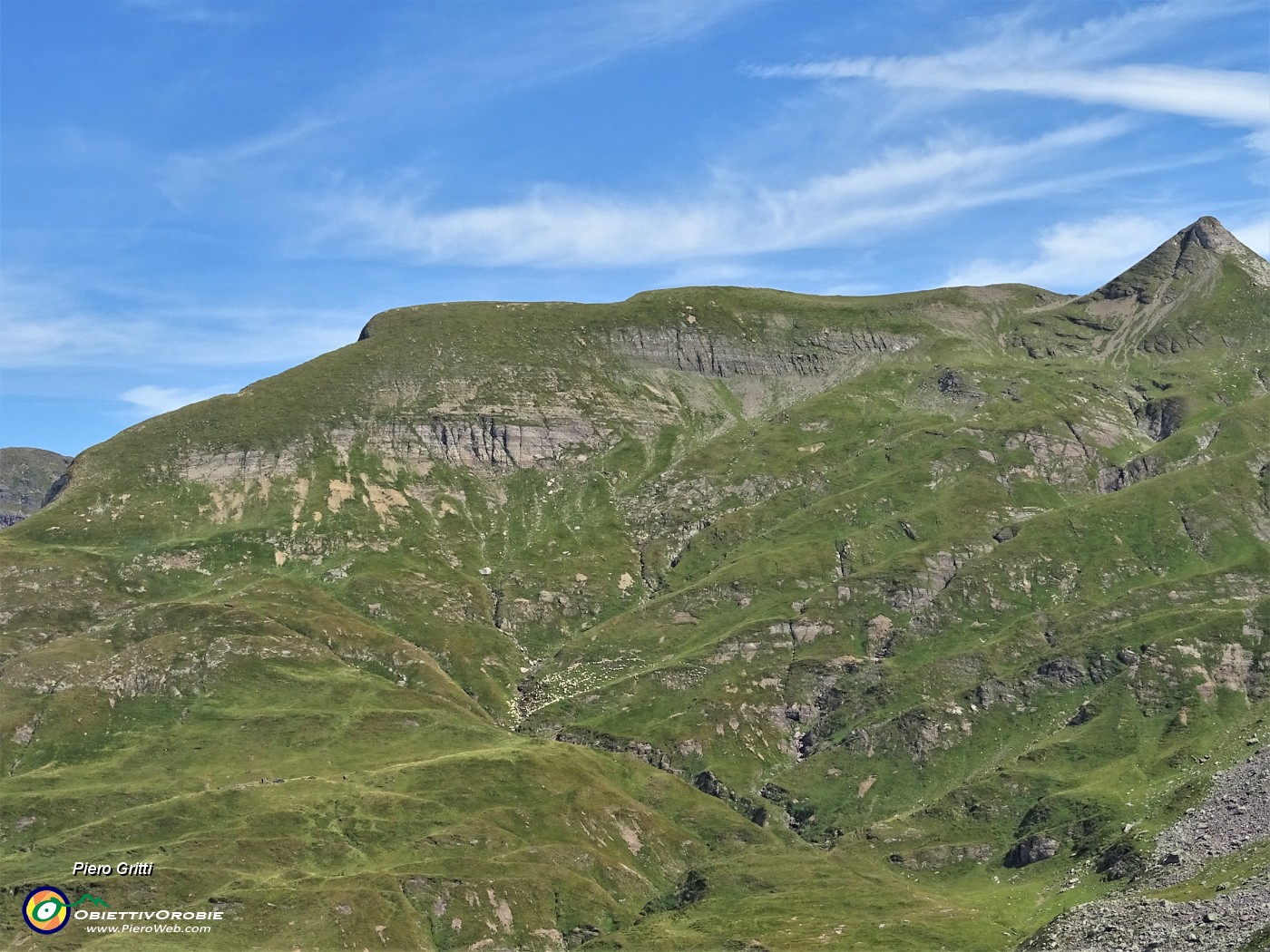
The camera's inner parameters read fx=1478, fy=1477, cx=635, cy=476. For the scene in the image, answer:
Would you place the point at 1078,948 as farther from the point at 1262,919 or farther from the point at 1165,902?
the point at 1262,919

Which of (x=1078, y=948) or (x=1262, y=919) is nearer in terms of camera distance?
(x=1262, y=919)

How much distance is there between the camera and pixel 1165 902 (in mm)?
197500

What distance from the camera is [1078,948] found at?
7781 inches

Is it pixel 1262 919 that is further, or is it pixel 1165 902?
pixel 1165 902

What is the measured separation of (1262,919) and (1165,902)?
26899 millimetres

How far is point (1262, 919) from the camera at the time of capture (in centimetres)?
17125

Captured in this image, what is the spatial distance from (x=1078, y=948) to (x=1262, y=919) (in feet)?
105

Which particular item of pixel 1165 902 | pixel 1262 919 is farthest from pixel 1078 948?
pixel 1262 919

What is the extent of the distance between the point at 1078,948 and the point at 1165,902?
13.2 meters
